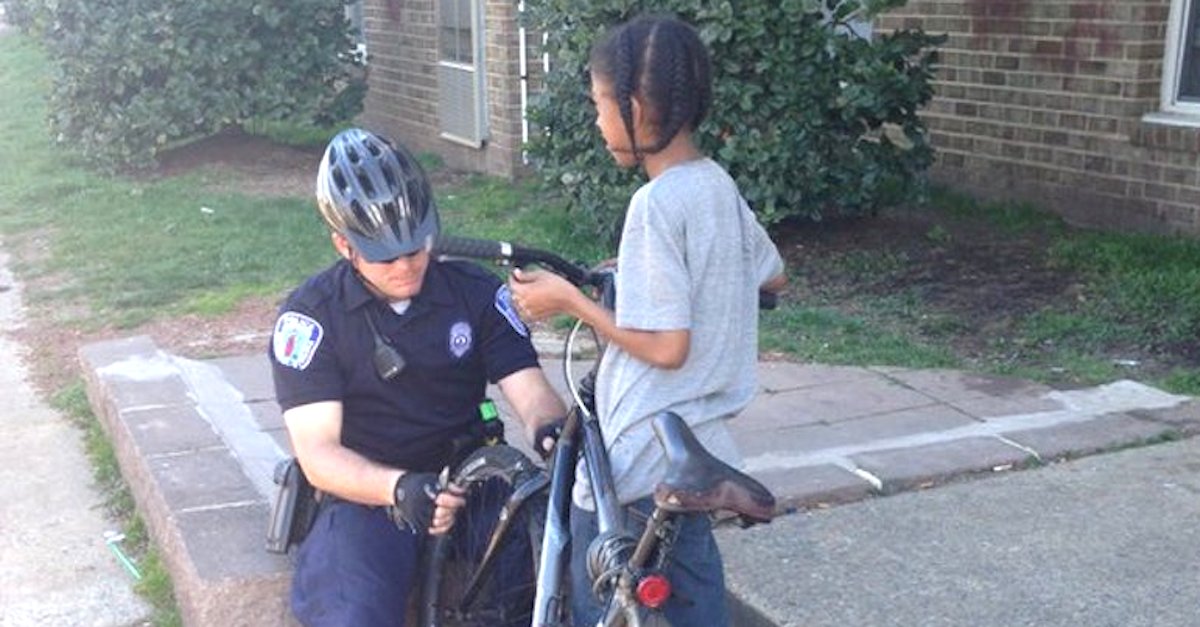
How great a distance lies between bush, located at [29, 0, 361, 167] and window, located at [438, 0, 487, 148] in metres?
0.96

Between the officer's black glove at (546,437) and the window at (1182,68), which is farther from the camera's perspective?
the window at (1182,68)

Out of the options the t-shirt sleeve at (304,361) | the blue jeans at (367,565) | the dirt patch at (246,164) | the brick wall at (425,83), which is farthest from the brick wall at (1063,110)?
the t-shirt sleeve at (304,361)

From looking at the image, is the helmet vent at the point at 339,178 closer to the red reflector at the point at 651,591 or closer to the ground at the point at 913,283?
the red reflector at the point at 651,591

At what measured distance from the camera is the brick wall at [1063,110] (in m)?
7.62

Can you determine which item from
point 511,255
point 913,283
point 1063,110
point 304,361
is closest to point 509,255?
point 511,255

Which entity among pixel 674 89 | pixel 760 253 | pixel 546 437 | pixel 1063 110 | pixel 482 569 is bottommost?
pixel 482 569

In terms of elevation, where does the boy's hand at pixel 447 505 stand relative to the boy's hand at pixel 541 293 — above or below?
below

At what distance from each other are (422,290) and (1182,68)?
570cm

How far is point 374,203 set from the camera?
3.13m

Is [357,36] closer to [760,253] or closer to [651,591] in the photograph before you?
[760,253]

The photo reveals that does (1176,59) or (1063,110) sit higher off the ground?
(1176,59)

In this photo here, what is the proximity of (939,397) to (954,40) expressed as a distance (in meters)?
4.11

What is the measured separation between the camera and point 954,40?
8875 millimetres

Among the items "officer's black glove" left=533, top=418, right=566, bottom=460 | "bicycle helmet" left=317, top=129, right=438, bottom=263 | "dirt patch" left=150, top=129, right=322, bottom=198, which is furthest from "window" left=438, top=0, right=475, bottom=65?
"officer's black glove" left=533, top=418, right=566, bottom=460
